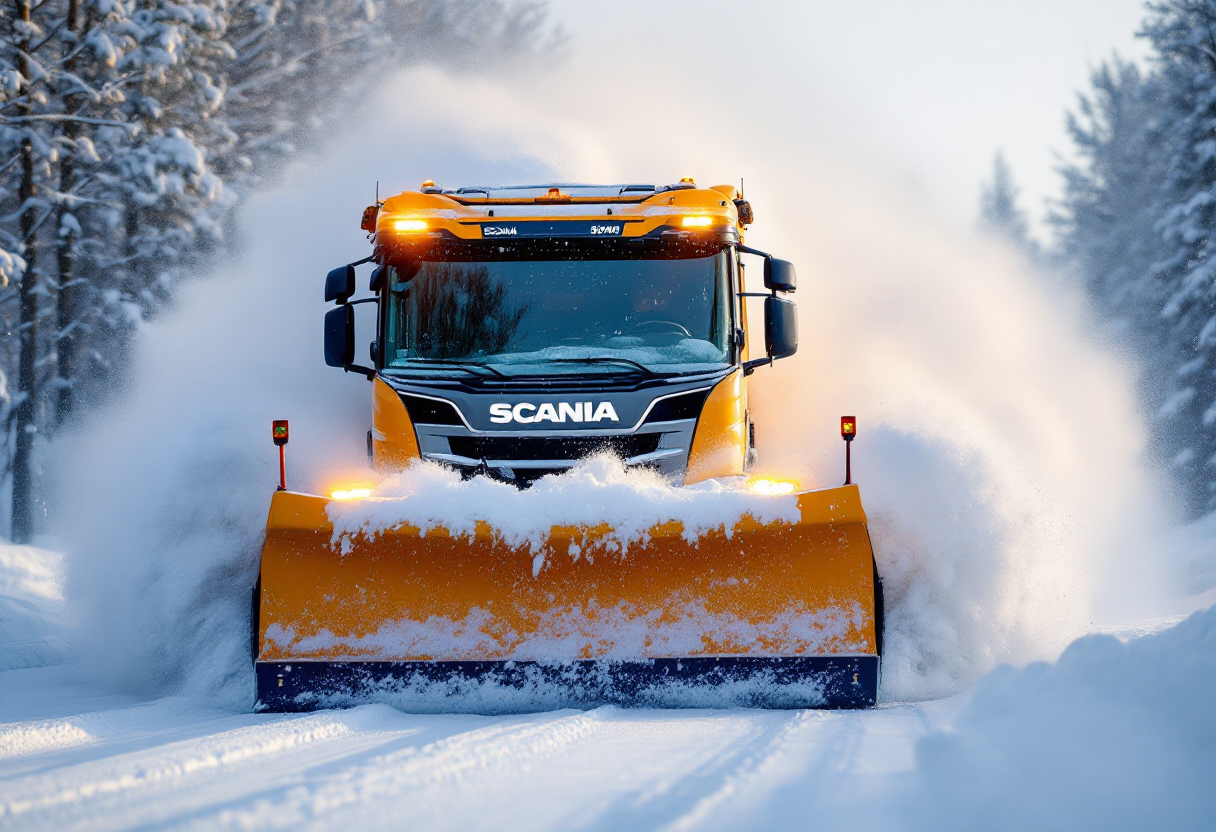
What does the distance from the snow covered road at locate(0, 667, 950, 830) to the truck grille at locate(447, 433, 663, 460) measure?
4.69ft

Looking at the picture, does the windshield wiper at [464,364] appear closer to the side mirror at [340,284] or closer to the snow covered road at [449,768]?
the side mirror at [340,284]

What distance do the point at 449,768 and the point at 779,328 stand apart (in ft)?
11.9

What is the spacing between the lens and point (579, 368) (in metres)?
6.01

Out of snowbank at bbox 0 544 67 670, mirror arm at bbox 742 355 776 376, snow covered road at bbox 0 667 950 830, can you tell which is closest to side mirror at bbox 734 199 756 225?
mirror arm at bbox 742 355 776 376

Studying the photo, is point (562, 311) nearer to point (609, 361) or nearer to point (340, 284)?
point (609, 361)

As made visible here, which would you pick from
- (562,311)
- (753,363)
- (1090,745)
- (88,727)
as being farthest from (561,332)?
(1090,745)

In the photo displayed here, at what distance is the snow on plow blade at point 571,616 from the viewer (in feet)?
16.1

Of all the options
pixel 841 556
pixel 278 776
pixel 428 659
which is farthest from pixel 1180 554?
pixel 278 776

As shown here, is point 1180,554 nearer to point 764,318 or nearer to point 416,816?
point 764,318

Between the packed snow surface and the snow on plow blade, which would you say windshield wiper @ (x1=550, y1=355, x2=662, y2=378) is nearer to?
the snow on plow blade

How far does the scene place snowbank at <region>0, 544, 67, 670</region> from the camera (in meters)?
7.37

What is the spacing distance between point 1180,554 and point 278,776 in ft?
41.0

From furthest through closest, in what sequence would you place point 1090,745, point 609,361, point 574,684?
Result: point 609,361 < point 574,684 < point 1090,745

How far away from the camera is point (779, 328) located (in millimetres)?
6430
